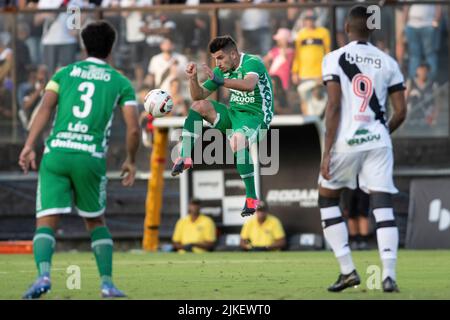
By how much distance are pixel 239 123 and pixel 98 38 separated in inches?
164

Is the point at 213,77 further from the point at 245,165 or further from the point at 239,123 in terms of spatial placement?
the point at 245,165

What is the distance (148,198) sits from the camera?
22297 millimetres

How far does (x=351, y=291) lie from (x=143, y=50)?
42.8 ft

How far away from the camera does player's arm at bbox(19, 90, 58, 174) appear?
10.2 meters

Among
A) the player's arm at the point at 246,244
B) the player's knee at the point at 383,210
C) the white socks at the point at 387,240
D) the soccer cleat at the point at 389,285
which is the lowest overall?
the player's arm at the point at 246,244

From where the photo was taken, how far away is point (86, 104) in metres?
10.3

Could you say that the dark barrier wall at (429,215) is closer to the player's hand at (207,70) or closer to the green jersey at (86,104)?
the player's hand at (207,70)

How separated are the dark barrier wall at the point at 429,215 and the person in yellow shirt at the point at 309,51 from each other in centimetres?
287

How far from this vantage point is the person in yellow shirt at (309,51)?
22.5 meters

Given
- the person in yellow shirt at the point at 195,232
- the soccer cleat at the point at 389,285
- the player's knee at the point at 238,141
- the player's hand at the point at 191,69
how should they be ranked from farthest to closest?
the person in yellow shirt at the point at 195,232 < the player's knee at the point at 238,141 < the player's hand at the point at 191,69 < the soccer cleat at the point at 389,285

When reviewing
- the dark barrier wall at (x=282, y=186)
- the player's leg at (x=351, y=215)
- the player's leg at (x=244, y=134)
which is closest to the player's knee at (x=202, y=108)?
the player's leg at (x=244, y=134)

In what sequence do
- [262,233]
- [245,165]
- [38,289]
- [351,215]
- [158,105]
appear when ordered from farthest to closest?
[351,215], [262,233], [245,165], [158,105], [38,289]

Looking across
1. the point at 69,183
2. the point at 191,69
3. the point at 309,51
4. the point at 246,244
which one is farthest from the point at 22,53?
the point at 69,183

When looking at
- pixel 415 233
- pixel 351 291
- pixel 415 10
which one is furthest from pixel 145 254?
pixel 351 291
